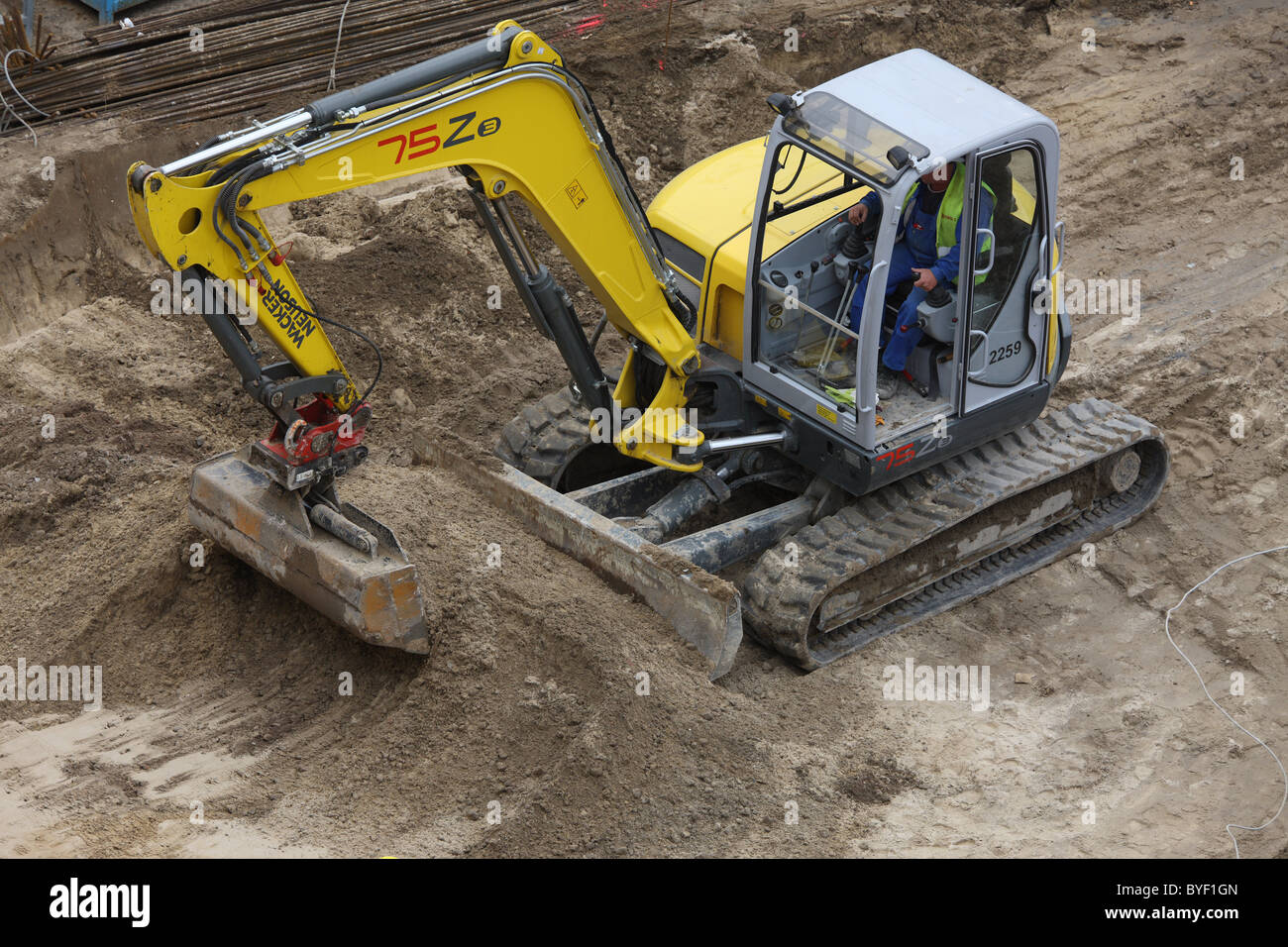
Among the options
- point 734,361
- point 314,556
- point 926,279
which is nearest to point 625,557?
point 734,361

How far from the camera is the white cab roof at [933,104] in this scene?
665cm

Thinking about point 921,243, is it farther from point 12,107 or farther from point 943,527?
point 12,107

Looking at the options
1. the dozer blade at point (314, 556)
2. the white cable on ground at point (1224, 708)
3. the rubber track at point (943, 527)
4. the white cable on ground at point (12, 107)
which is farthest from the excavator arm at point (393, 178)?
the white cable on ground at point (12, 107)

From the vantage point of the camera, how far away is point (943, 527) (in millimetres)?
7520

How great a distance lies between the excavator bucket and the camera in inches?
255

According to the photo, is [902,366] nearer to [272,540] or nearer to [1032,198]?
[1032,198]

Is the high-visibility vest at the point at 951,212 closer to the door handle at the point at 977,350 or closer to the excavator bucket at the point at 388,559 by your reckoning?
the door handle at the point at 977,350

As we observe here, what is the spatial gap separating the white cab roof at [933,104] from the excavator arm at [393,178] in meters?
1.23

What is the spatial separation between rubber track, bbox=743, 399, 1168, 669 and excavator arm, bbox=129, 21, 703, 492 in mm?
906

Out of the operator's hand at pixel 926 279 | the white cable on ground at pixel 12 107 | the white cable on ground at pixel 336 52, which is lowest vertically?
the white cable on ground at pixel 12 107

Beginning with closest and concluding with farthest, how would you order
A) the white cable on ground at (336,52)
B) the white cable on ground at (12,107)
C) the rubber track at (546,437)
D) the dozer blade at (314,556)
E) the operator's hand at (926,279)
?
the dozer blade at (314,556), the operator's hand at (926,279), the rubber track at (546,437), the white cable on ground at (12,107), the white cable on ground at (336,52)

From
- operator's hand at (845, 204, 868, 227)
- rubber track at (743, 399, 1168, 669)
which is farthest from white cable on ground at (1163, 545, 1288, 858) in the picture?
operator's hand at (845, 204, 868, 227)

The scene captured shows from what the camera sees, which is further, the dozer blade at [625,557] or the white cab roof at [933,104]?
the dozer blade at [625,557]

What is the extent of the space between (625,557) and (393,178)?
2.20 meters
